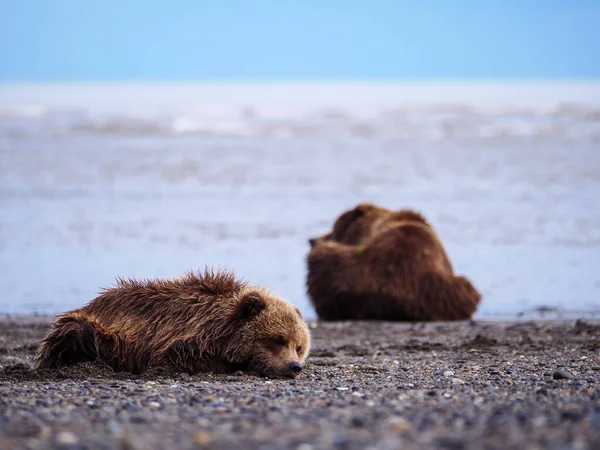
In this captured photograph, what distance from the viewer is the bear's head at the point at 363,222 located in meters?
13.3

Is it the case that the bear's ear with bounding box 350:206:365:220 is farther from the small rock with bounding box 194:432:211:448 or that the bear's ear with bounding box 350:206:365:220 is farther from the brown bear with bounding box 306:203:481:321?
the small rock with bounding box 194:432:211:448

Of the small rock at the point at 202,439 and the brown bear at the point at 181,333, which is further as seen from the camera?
the brown bear at the point at 181,333

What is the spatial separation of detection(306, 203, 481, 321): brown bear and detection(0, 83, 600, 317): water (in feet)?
1.90

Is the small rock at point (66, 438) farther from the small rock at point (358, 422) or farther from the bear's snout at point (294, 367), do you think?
the bear's snout at point (294, 367)

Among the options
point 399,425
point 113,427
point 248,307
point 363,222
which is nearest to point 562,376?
point 248,307

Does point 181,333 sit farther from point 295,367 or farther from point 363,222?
point 363,222

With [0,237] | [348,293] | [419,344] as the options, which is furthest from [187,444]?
[0,237]

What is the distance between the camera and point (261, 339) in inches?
318

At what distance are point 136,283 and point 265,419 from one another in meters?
3.23

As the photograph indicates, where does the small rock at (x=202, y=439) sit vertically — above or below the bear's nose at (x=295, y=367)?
below

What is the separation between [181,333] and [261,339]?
660 millimetres

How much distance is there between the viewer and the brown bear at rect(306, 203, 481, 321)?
12.3 m

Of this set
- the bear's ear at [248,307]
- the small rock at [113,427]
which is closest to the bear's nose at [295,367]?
the bear's ear at [248,307]

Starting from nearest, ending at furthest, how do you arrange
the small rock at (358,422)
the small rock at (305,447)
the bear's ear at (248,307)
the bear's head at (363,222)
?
1. the small rock at (305,447)
2. the small rock at (358,422)
3. the bear's ear at (248,307)
4. the bear's head at (363,222)
